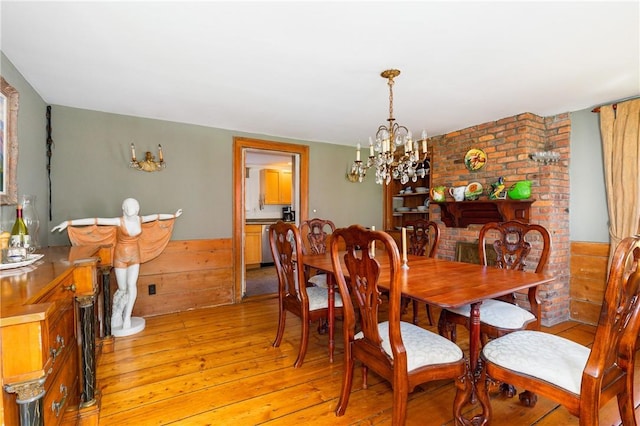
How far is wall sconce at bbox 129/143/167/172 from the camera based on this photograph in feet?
10.7

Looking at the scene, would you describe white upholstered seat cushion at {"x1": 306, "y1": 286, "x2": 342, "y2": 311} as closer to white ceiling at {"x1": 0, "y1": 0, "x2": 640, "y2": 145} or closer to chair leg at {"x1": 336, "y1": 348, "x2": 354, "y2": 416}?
chair leg at {"x1": 336, "y1": 348, "x2": 354, "y2": 416}

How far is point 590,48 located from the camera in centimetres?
193

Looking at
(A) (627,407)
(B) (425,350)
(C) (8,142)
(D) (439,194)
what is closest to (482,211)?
(D) (439,194)

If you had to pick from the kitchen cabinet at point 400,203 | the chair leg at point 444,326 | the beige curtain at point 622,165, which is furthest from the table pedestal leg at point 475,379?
the kitchen cabinet at point 400,203

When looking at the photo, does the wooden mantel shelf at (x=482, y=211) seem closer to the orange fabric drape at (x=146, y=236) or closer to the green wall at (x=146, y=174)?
the green wall at (x=146, y=174)

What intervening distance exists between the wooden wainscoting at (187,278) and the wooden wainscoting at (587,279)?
3.81 metres

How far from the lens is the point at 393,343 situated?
4.55 ft

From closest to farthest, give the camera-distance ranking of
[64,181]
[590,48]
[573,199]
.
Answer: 1. [590,48]
2. [64,181]
3. [573,199]

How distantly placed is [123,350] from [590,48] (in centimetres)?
401

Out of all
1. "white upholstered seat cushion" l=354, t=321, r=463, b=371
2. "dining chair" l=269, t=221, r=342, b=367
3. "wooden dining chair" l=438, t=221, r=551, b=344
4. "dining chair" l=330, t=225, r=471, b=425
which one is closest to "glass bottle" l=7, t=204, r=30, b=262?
"dining chair" l=269, t=221, r=342, b=367

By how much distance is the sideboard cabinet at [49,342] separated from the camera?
878 millimetres

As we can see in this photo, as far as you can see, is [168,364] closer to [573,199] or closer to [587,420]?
[587,420]

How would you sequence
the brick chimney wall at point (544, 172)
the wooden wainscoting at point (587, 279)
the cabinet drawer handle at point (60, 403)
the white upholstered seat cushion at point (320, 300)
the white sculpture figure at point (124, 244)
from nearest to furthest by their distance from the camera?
the cabinet drawer handle at point (60, 403) < the white upholstered seat cushion at point (320, 300) < the white sculpture figure at point (124, 244) < the wooden wainscoting at point (587, 279) < the brick chimney wall at point (544, 172)

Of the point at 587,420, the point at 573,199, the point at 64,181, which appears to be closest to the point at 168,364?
the point at 64,181
